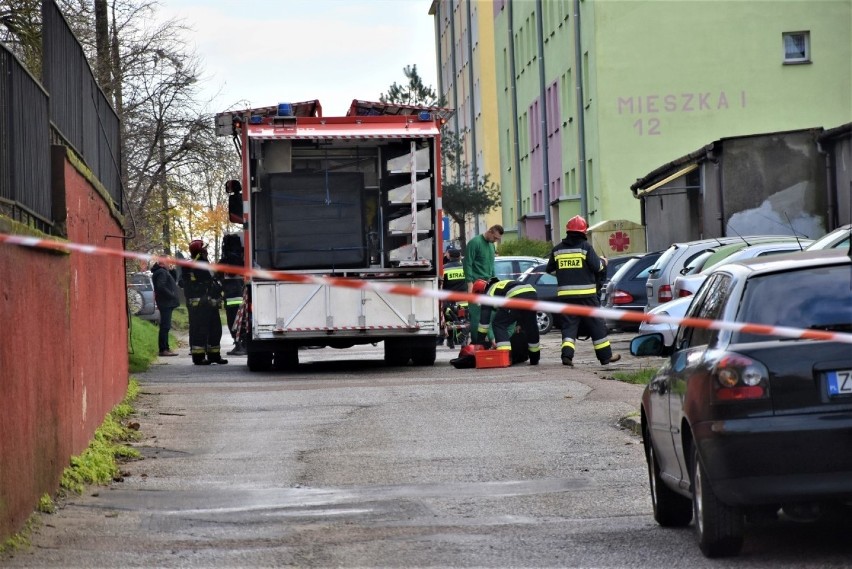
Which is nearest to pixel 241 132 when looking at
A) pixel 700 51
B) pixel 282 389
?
pixel 282 389

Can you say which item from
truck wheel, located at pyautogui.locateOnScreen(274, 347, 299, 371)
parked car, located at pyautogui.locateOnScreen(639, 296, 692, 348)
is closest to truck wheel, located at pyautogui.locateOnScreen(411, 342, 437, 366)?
truck wheel, located at pyautogui.locateOnScreen(274, 347, 299, 371)

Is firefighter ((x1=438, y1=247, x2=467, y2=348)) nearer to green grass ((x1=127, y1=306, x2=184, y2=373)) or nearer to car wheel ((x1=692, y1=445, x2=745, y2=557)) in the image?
green grass ((x1=127, y1=306, x2=184, y2=373))

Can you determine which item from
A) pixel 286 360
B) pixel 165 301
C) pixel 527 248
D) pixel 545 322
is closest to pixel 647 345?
pixel 286 360

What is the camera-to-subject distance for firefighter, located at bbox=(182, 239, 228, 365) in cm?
2381

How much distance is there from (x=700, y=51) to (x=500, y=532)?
42.5 meters

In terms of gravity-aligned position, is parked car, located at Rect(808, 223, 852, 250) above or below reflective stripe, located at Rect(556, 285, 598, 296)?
above

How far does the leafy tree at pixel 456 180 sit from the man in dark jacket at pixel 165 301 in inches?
1522

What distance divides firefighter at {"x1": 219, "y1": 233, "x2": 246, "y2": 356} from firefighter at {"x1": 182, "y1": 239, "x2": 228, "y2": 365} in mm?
166

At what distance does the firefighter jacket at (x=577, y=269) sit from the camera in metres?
19.8

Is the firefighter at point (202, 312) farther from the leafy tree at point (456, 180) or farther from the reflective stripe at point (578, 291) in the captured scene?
the leafy tree at point (456, 180)

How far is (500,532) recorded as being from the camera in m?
7.96

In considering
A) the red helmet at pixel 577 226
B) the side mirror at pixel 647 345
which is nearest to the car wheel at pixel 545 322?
the red helmet at pixel 577 226

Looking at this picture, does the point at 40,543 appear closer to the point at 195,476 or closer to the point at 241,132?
the point at 195,476

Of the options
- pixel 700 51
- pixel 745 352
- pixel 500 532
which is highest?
pixel 700 51
